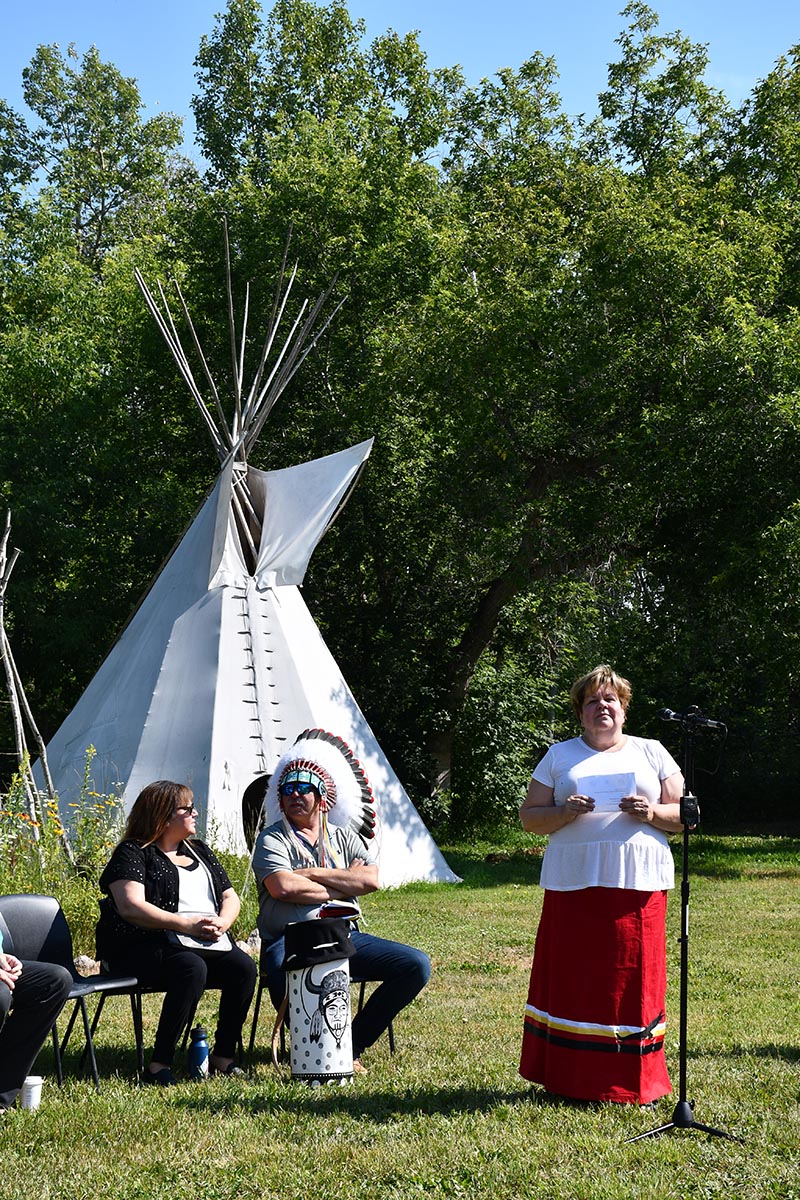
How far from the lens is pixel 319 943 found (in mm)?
4707

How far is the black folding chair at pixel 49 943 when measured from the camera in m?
4.62

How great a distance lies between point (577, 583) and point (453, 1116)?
47.9ft

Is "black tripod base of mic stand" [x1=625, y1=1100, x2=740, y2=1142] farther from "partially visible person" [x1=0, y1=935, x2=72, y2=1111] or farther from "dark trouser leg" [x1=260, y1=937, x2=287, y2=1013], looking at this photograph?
"partially visible person" [x1=0, y1=935, x2=72, y2=1111]

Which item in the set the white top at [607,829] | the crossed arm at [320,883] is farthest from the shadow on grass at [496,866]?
the white top at [607,829]

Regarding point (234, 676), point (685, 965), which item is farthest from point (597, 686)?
point (234, 676)

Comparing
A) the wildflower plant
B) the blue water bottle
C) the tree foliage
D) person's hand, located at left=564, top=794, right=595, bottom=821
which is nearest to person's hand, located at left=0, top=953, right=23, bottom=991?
the blue water bottle

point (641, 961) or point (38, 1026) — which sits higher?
point (641, 961)

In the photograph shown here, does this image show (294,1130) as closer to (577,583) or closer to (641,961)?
(641,961)

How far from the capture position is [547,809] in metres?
4.38

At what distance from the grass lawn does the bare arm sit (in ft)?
3.11

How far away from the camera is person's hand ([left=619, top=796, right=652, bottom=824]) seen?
4.26 metres

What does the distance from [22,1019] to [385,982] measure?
1.45 metres

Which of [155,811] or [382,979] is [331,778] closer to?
[155,811]

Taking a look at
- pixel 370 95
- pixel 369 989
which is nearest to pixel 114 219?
pixel 370 95
